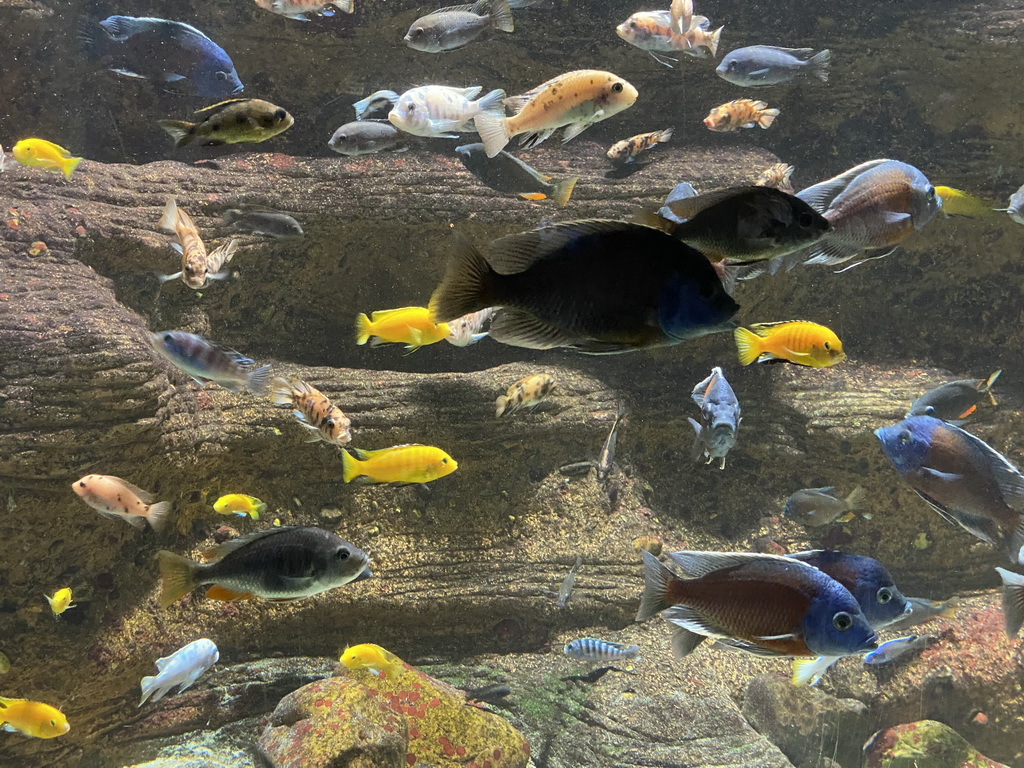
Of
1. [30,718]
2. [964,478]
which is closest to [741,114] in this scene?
[964,478]

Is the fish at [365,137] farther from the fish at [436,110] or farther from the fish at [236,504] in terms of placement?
the fish at [236,504]

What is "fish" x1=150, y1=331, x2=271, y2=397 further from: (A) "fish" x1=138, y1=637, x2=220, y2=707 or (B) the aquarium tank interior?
(A) "fish" x1=138, y1=637, x2=220, y2=707

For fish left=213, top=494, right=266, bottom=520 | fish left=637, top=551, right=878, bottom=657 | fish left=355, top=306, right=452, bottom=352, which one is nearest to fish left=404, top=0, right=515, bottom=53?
fish left=355, top=306, right=452, bottom=352

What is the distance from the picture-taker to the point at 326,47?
26.6 feet

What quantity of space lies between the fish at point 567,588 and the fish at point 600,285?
4.94 m

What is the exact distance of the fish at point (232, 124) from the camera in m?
3.04

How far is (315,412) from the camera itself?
446 centimetres

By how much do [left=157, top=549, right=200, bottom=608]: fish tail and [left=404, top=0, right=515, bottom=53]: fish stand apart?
408 centimetres

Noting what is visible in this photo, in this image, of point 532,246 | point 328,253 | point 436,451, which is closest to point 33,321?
point 328,253

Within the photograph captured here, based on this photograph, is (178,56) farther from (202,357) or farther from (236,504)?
(236,504)

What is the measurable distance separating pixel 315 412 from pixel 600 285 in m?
3.69

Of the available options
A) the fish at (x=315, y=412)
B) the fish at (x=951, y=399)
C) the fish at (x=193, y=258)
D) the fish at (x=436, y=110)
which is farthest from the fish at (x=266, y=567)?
the fish at (x=951, y=399)

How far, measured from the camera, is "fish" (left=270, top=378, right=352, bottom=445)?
169 inches

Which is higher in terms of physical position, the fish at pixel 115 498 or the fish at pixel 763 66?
the fish at pixel 763 66
